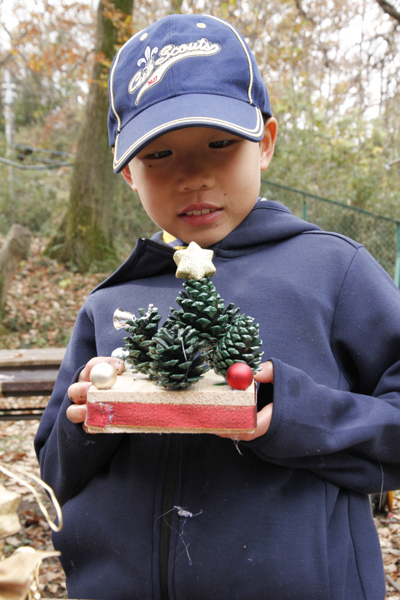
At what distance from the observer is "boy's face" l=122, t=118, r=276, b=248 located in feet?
4.61

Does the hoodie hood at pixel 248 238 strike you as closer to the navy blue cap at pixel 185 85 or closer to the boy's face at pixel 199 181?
the boy's face at pixel 199 181

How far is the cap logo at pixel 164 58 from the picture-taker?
1401 mm

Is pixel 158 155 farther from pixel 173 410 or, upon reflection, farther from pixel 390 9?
pixel 390 9

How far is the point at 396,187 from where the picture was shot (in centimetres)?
1098

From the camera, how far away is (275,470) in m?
1.28

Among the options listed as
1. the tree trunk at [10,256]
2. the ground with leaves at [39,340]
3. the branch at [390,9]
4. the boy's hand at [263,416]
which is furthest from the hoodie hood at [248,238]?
the tree trunk at [10,256]

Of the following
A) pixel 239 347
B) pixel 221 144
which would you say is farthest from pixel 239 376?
pixel 221 144

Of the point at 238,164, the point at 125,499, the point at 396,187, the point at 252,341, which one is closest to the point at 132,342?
the point at 252,341

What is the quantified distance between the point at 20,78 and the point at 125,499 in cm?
2322

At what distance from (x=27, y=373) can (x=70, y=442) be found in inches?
98.8

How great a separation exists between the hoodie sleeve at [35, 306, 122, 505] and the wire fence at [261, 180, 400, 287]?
7.95 m

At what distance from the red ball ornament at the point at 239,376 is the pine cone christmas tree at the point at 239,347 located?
50mm

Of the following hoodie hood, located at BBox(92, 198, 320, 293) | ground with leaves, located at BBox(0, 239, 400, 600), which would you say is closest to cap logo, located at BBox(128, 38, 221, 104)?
hoodie hood, located at BBox(92, 198, 320, 293)

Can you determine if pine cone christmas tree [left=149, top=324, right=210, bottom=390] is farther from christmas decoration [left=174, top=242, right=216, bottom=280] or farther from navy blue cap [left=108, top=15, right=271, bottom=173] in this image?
navy blue cap [left=108, top=15, right=271, bottom=173]
